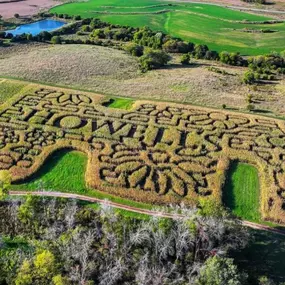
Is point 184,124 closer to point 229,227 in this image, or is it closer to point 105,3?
point 229,227

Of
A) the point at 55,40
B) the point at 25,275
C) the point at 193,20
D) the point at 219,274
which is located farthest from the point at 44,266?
the point at 193,20

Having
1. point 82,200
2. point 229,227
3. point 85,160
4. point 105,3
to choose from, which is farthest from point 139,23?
point 229,227

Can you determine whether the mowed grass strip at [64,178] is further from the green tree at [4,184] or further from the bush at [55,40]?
the bush at [55,40]

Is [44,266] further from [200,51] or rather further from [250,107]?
[200,51]

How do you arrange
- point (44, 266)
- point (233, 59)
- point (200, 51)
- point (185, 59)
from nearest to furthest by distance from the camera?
point (44, 266) → point (185, 59) → point (233, 59) → point (200, 51)

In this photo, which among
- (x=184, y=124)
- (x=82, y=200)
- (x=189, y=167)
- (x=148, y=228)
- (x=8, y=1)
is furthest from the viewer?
(x=8, y=1)
